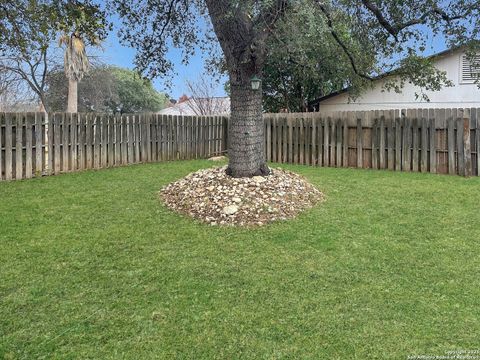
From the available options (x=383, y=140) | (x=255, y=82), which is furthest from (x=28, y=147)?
(x=383, y=140)

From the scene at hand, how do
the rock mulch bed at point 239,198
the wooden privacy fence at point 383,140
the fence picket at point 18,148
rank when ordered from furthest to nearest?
1. the wooden privacy fence at point 383,140
2. the fence picket at point 18,148
3. the rock mulch bed at point 239,198

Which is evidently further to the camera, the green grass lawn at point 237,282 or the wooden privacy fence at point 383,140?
the wooden privacy fence at point 383,140

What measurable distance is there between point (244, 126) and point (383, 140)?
514cm

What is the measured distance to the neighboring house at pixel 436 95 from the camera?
41.6 ft

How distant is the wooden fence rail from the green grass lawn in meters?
2.74

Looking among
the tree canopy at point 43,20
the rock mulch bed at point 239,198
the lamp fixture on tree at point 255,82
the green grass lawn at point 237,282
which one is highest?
the tree canopy at point 43,20

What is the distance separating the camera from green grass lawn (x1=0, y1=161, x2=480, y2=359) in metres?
2.46

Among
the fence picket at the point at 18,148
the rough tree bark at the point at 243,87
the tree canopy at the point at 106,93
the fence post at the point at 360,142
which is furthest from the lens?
the tree canopy at the point at 106,93

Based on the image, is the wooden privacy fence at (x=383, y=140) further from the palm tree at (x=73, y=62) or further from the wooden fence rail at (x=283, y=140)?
the palm tree at (x=73, y=62)

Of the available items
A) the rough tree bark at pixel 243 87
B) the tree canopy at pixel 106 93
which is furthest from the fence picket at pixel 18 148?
the tree canopy at pixel 106 93

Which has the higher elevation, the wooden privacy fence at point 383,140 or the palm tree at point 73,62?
the palm tree at point 73,62

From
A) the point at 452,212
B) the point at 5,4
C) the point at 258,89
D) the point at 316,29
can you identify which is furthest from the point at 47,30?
the point at 452,212

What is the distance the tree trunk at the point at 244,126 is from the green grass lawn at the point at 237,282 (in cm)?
132

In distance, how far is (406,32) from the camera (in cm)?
675
